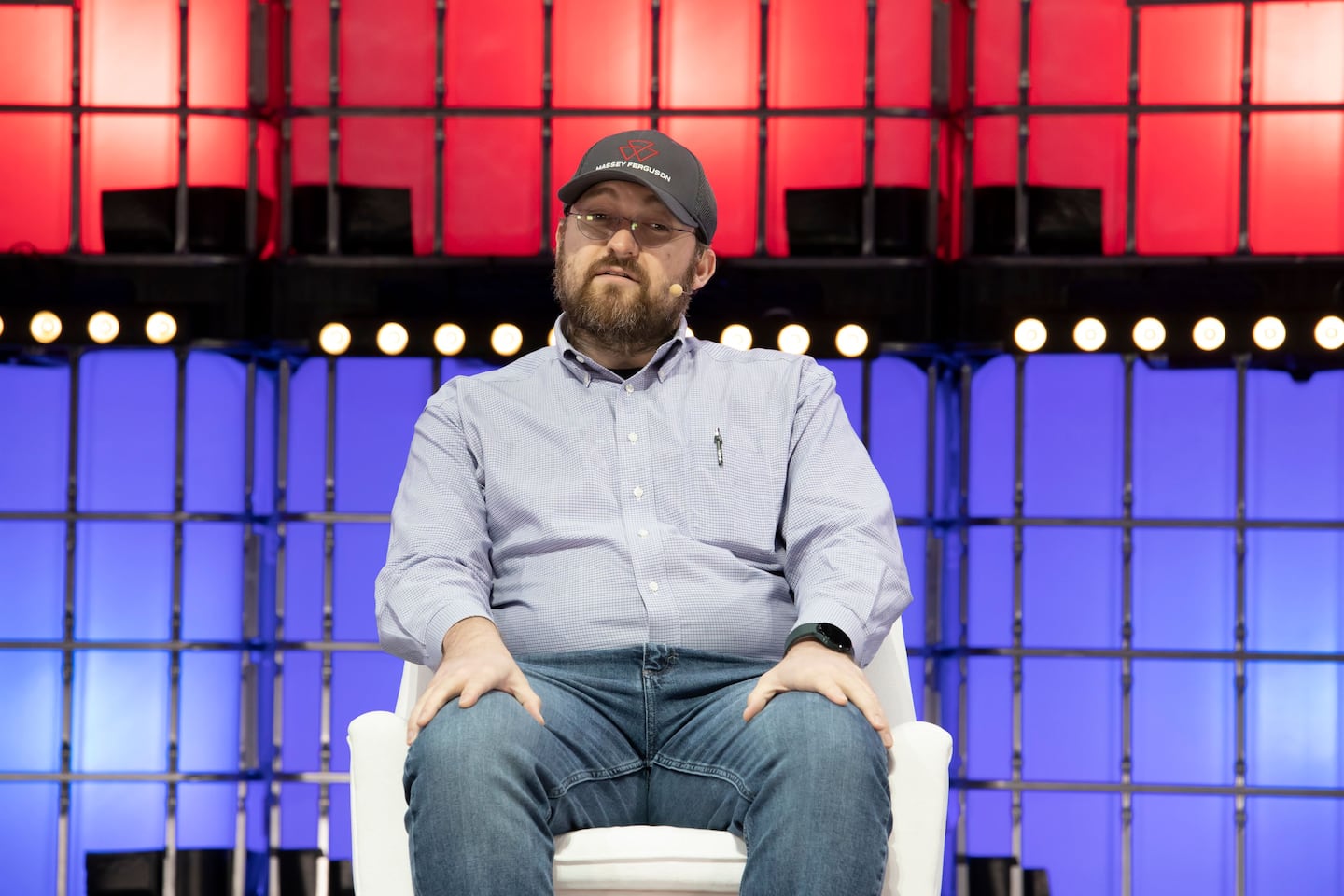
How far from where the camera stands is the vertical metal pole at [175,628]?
3.83 meters

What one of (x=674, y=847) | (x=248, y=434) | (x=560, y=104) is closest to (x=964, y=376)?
(x=560, y=104)

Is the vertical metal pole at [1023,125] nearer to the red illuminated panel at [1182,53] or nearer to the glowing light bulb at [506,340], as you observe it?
the red illuminated panel at [1182,53]

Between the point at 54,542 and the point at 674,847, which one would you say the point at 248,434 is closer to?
the point at 54,542

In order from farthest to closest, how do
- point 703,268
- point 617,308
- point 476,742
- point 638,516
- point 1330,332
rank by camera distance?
1. point 1330,332
2. point 703,268
3. point 617,308
4. point 638,516
5. point 476,742

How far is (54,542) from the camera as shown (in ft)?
12.7

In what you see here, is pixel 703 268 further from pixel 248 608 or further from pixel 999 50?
pixel 248 608

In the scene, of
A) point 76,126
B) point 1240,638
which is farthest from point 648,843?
point 76,126

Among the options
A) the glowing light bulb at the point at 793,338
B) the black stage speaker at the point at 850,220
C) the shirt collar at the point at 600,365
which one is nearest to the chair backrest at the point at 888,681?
the shirt collar at the point at 600,365

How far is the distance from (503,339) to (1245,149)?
189 cm

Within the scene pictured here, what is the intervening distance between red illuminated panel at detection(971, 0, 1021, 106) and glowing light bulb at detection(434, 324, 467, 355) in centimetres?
142

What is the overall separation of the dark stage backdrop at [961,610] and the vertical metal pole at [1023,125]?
33cm

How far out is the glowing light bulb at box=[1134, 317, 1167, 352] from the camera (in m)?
3.74

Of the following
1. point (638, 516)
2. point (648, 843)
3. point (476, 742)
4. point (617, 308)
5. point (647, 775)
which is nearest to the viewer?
point (476, 742)

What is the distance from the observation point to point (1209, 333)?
373 cm
